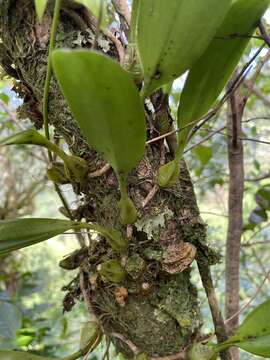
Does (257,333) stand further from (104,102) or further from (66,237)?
(66,237)

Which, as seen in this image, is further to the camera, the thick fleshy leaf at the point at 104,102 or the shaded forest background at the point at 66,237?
the shaded forest background at the point at 66,237

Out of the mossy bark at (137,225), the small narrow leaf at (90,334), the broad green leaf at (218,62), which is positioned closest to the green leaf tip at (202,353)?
the mossy bark at (137,225)

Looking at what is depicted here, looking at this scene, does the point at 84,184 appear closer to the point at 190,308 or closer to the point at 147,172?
the point at 147,172

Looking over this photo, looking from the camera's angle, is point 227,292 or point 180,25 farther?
point 227,292

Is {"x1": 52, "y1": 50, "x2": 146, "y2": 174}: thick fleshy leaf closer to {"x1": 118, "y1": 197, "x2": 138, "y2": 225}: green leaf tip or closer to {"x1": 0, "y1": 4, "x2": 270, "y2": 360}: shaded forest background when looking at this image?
{"x1": 118, "y1": 197, "x2": 138, "y2": 225}: green leaf tip

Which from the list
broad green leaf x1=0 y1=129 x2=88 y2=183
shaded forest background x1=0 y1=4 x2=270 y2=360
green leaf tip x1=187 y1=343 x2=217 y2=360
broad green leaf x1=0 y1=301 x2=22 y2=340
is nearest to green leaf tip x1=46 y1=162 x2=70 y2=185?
broad green leaf x1=0 y1=129 x2=88 y2=183

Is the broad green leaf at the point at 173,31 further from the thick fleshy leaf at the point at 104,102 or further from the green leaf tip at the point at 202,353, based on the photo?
the green leaf tip at the point at 202,353

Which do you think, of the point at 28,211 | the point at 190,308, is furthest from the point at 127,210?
the point at 28,211
